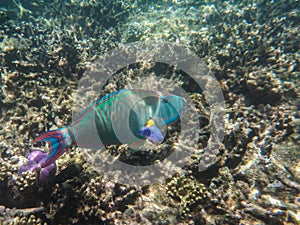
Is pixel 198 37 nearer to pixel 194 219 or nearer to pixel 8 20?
pixel 194 219

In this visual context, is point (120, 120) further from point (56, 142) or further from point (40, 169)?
point (40, 169)

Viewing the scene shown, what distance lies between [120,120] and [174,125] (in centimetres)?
143

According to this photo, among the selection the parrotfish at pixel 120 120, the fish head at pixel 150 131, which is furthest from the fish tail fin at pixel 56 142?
the fish head at pixel 150 131

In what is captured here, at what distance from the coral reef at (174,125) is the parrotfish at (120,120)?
852mm

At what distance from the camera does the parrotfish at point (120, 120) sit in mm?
2164

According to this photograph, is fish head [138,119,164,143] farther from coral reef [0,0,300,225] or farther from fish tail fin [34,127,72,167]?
coral reef [0,0,300,225]

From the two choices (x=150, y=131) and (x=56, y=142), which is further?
(x=150, y=131)

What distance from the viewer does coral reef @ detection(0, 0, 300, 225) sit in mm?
2641

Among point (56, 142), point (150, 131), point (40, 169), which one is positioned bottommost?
point (40, 169)

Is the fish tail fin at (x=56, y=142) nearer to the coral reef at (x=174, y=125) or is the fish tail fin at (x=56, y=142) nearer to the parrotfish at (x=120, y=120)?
the parrotfish at (x=120, y=120)

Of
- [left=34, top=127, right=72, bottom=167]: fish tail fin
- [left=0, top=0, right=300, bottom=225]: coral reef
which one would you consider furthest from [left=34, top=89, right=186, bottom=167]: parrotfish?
[left=0, top=0, right=300, bottom=225]: coral reef

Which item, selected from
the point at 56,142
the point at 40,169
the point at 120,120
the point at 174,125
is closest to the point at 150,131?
the point at 120,120

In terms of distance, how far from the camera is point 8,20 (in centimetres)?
596

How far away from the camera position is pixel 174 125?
3.55m
